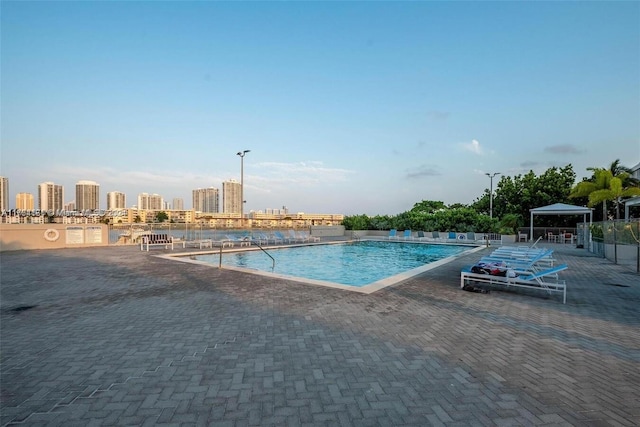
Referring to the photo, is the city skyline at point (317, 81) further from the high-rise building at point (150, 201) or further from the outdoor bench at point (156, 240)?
the high-rise building at point (150, 201)

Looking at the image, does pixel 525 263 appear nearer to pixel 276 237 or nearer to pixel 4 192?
pixel 276 237

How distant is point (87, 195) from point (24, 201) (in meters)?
15.4

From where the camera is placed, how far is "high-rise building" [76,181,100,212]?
223 ft

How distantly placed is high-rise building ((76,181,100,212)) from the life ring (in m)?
64.0

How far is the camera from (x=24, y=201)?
2120 inches

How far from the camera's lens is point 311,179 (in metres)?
A: 31.9

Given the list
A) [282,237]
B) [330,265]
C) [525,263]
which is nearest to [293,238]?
[282,237]

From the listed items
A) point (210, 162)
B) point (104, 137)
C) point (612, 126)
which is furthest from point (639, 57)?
point (104, 137)

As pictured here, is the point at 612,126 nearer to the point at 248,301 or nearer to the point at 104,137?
the point at 248,301

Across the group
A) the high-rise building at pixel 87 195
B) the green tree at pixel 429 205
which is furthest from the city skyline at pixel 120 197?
the green tree at pixel 429 205

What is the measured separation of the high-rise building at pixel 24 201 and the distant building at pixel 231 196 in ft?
Result: 103

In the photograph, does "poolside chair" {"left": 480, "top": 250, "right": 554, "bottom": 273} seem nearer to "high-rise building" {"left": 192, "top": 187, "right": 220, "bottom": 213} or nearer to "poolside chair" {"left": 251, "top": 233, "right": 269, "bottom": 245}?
"poolside chair" {"left": 251, "top": 233, "right": 269, "bottom": 245}

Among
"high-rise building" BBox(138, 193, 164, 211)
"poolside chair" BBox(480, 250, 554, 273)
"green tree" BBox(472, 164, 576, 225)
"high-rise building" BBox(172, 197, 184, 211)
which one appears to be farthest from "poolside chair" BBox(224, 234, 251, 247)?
"high-rise building" BBox(172, 197, 184, 211)

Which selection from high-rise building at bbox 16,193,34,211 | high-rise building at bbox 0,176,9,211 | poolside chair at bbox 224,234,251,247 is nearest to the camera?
poolside chair at bbox 224,234,251,247
